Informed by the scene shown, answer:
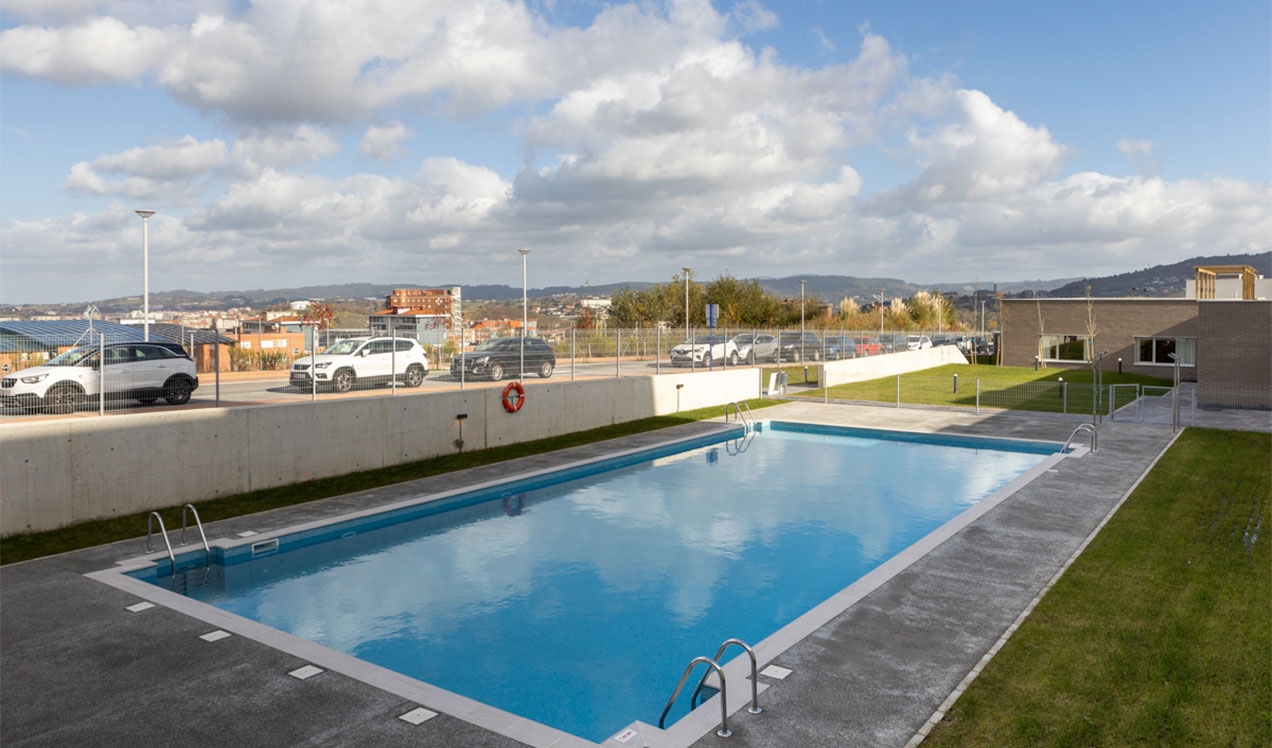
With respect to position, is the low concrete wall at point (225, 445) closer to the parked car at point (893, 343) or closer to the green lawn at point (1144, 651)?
the green lawn at point (1144, 651)

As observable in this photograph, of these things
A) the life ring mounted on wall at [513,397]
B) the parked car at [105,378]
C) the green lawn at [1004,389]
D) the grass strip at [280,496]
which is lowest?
the grass strip at [280,496]

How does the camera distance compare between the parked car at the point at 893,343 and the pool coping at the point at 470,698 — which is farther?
the parked car at the point at 893,343

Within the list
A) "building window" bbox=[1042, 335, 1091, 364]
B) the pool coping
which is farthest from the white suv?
"building window" bbox=[1042, 335, 1091, 364]

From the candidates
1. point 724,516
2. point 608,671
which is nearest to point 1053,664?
point 608,671

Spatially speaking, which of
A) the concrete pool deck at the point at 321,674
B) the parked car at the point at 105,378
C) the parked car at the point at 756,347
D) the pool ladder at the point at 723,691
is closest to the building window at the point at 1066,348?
the parked car at the point at 756,347

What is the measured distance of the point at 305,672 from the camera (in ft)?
23.4

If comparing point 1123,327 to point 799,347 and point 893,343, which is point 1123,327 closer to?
point 893,343

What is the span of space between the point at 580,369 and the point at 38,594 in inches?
632

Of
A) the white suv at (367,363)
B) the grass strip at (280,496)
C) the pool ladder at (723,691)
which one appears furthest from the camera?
the white suv at (367,363)

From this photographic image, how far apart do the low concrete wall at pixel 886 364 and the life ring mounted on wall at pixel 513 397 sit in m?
14.7

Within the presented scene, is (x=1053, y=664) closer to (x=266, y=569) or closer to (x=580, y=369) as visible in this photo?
(x=266, y=569)

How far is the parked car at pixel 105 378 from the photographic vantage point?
12.9 metres

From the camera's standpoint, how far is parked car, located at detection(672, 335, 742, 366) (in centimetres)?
3383

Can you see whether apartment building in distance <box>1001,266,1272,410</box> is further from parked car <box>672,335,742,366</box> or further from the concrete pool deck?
the concrete pool deck
